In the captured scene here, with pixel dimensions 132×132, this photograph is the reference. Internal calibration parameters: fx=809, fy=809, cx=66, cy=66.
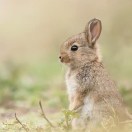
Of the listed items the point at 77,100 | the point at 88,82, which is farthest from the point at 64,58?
the point at 77,100

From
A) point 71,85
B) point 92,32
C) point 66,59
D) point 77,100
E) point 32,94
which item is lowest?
point 32,94

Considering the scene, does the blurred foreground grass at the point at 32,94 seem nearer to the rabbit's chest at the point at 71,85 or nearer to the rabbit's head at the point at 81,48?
the rabbit's chest at the point at 71,85

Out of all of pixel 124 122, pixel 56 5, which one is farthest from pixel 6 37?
pixel 124 122

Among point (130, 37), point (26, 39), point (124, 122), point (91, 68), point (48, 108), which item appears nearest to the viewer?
point (124, 122)

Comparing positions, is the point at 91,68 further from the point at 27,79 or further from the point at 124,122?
the point at 27,79

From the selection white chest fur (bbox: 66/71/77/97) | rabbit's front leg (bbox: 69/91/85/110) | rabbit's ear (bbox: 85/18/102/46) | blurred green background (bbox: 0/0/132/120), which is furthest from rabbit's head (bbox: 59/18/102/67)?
rabbit's front leg (bbox: 69/91/85/110)

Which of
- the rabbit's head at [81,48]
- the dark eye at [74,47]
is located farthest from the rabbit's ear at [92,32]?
the dark eye at [74,47]

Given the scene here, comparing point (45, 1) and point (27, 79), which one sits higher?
point (45, 1)

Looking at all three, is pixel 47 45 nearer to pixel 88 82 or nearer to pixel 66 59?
pixel 66 59
